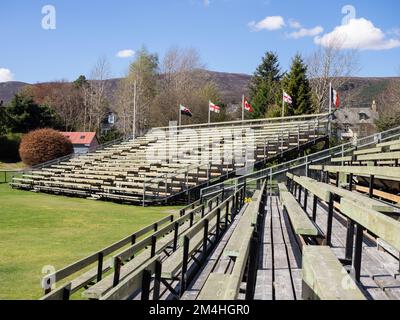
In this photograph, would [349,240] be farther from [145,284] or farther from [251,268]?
[145,284]

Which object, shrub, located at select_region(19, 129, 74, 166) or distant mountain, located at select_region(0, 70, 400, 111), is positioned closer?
shrub, located at select_region(19, 129, 74, 166)

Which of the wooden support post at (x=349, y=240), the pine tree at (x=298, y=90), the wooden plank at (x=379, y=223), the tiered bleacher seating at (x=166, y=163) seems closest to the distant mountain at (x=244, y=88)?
the pine tree at (x=298, y=90)

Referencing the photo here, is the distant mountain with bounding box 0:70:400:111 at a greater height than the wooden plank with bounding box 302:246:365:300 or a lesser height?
greater

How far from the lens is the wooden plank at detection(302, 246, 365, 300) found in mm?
2140

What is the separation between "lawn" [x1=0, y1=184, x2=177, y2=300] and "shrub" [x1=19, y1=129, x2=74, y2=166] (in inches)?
663

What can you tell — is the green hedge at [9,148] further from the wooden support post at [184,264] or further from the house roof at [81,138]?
the wooden support post at [184,264]

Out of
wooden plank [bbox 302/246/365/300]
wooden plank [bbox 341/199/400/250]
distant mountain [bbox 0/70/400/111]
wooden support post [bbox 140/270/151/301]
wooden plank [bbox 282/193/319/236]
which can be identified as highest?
distant mountain [bbox 0/70/400/111]

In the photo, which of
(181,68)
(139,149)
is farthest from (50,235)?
(181,68)

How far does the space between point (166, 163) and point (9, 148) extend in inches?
1109

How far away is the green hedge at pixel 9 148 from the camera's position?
Answer: 137ft

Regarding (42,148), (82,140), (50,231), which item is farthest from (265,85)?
(50,231)

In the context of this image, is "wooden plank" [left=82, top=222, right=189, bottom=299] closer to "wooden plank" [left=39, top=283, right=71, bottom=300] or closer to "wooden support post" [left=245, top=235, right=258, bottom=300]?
"wooden plank" [left=39, top=283, right=71, bottom=300]

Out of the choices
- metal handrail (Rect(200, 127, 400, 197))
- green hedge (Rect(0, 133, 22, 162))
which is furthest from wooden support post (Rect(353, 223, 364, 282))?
green hedge (Rect(0, 133, 22, 162))
